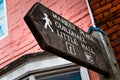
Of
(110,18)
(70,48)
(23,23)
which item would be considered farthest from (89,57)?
(23,23)

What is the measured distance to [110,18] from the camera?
3.85m

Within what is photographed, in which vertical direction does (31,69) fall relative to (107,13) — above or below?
below

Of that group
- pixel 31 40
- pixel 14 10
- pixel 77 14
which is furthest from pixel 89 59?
pixel 14 10

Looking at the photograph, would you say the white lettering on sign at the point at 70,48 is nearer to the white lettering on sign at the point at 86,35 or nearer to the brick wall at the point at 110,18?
the white lettering on sign at the point at 86,35

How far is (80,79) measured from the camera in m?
4.10

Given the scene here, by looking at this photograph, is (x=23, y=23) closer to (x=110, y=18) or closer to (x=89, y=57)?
(x=110, y=18)

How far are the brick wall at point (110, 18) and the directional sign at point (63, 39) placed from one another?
1.05 meters

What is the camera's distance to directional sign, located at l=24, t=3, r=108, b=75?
196cm

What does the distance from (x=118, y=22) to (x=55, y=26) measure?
1765 millimetres

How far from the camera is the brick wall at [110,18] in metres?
3.63

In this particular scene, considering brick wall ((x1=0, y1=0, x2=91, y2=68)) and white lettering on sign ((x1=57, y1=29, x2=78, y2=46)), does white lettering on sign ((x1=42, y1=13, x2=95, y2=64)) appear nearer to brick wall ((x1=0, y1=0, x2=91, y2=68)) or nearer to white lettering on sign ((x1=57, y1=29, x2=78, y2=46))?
white lettering on sign ((x1=57, y1=29, x2=78, y2=46))

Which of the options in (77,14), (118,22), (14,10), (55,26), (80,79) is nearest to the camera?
(55,26)

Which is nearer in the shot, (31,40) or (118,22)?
(118,22)

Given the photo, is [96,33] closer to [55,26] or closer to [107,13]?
[55,26]
